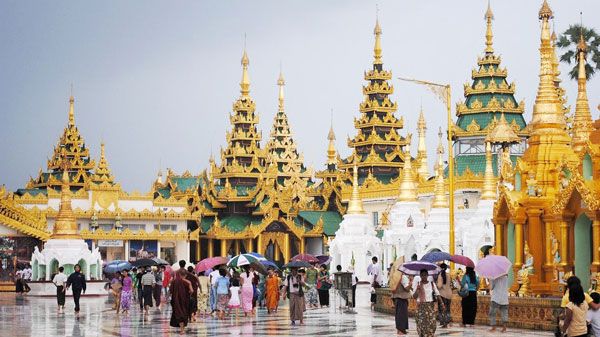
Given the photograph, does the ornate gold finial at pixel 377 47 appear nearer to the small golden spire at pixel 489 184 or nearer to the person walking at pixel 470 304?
the small golden spire at pixel 489 184

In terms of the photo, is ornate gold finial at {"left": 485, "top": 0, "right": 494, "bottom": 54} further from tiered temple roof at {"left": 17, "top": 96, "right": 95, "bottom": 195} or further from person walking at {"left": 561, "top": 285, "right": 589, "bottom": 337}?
person walking at {"left": 561, "top": 285, "right": 589, "bottom": 337}

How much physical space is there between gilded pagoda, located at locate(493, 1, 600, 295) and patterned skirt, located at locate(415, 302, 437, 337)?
447cm

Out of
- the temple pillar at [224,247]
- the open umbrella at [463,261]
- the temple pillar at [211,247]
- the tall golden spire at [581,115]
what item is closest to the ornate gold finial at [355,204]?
the temple pillar at [224,247]

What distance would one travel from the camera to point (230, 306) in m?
30.2

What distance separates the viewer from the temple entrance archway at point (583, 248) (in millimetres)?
25156

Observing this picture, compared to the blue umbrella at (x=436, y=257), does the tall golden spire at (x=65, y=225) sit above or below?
above

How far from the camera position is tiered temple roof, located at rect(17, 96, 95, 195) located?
73750mm

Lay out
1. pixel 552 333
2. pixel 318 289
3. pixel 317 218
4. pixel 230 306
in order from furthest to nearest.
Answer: pixel 317 218, pixel 318 289, pixel 230 306, pixel 552 333

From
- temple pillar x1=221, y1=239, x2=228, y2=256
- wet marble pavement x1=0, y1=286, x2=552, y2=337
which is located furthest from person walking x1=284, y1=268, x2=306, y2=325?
temple pillar x1=221, y1=239, x2=228, y2=256

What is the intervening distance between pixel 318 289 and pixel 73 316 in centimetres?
865

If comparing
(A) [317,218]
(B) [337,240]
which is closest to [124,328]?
(B) [337,240]

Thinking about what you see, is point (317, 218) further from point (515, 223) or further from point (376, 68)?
point (515, 223)

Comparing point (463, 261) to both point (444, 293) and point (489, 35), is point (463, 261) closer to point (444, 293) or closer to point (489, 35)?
point (444, 293)

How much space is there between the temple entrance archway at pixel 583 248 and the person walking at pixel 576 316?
1090 cm
